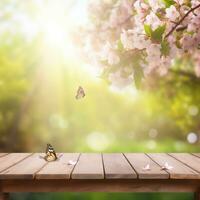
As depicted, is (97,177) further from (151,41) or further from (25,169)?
(151,41)

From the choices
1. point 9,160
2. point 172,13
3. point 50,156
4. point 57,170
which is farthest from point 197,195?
point 9,160

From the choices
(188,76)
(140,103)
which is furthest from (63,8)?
(140,103)

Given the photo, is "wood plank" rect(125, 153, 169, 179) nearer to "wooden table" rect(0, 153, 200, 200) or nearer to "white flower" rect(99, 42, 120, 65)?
"wooden table" rect(0, 153, 200, 200)

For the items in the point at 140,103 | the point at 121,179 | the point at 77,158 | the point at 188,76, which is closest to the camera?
the point at 121,179

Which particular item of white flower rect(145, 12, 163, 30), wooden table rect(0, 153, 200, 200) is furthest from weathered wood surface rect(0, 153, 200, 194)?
white flower rect(145, 12, 163, 30)

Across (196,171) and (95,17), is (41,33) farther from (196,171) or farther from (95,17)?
(196,171)

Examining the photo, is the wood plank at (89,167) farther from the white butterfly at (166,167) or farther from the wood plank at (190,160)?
the wood plank at (190,160)

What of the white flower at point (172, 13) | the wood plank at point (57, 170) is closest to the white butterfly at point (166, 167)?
the wood plank at point (57, 170)
